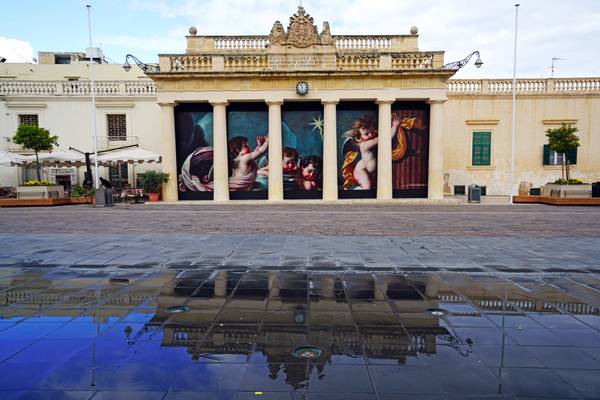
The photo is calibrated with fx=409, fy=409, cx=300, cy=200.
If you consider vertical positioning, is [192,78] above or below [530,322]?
above

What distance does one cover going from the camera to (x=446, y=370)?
331 centimetres

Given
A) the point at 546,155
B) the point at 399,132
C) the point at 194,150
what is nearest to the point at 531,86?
the point at 546,155

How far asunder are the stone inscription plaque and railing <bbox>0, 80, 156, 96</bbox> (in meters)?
9.23

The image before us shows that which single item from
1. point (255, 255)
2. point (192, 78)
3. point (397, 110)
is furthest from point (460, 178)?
point (255, 255)

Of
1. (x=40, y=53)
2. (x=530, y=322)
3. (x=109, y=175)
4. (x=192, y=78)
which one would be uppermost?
(x=40, y=53)

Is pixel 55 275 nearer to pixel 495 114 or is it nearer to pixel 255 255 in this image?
pixel 255 255

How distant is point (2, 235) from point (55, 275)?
5.73 meters

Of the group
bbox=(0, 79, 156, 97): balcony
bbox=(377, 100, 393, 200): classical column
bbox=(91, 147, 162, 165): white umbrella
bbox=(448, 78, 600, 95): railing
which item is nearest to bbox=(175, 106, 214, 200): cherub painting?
bbox=(91, 147, 162, 165): white umbrella

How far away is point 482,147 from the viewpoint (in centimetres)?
2603

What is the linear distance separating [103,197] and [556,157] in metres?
26.9

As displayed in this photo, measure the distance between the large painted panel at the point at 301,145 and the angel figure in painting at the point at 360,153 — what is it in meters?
1.49

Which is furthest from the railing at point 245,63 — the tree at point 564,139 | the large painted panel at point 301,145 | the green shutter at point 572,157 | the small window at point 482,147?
the green shutter at point 572,157

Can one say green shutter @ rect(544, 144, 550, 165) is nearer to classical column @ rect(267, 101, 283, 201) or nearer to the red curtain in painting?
the red curtain in painting

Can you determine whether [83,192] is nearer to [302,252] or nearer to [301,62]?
[301,62]
